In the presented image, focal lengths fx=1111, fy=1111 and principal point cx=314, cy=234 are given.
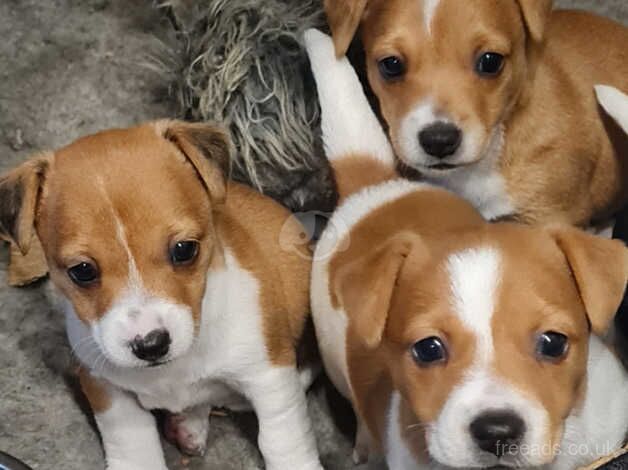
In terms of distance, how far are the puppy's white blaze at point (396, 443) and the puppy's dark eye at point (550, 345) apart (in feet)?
1.27

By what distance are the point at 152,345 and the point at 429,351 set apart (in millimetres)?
501

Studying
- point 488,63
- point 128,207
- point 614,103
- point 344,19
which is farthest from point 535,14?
point 128,207

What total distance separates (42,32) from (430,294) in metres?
1.53

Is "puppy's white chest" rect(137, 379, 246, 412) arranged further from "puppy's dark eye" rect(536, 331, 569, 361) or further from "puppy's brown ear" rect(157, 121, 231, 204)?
"puppy's dark eye" rect(536, 331, 569, 361)

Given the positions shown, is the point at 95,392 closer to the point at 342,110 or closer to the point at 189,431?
Result: the point at 189,431

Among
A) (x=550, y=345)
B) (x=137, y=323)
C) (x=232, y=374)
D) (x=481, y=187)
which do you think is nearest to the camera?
(x=550, y=345)

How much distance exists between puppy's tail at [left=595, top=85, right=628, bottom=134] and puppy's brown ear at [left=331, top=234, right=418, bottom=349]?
0.76 meters

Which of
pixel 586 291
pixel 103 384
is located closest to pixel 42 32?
pixel 103 384

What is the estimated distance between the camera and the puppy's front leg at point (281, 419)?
94.1 inches

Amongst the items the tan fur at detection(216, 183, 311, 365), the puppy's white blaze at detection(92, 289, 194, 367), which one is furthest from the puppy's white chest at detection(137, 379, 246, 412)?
the puppy's white blaze at detection(92, 289, 194, 367)

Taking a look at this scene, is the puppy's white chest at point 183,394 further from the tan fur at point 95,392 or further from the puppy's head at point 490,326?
the puppy's head at point 490,326

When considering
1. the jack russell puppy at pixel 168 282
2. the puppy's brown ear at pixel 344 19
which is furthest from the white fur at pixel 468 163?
the jack russell puppy at pixel 168 282

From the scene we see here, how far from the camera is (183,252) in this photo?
212 cm

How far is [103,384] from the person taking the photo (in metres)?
2.40
